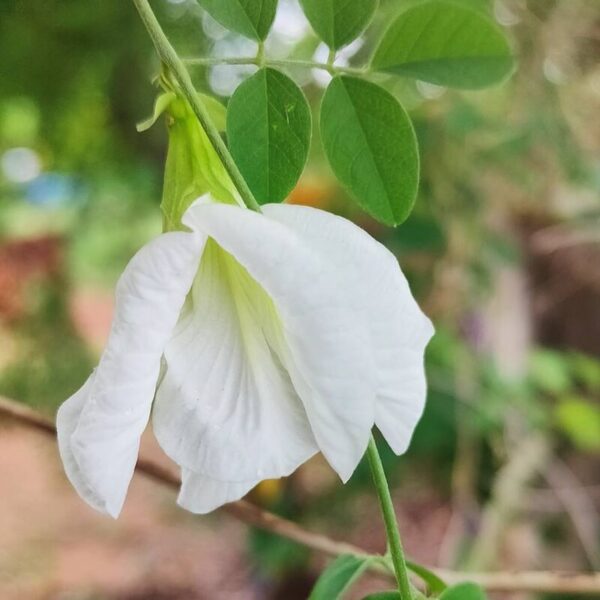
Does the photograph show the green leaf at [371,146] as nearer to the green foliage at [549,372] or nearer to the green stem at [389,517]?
the green stem at [389,517]

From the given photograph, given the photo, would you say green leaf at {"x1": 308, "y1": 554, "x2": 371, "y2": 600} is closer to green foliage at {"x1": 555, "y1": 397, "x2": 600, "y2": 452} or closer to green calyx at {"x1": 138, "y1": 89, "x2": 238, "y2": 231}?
green calyx at {"x1": 138, "y1": 89, "x2": 238, "y2": 231}

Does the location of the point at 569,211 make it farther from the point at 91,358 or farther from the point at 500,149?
the point at 91,358

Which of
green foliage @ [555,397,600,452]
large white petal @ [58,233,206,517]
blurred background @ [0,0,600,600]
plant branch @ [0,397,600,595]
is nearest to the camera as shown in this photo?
large white petal @ [58,233,206,517]

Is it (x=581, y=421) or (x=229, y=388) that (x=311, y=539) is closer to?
(x=229, y=388)

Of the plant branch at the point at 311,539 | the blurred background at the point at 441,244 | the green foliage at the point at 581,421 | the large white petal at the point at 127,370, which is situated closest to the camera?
the large white petal at the point at 127,370

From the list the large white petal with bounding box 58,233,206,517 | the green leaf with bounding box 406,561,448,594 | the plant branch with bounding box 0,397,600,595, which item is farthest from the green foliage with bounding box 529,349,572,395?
the large white petal with bounding box 58,233,206,517

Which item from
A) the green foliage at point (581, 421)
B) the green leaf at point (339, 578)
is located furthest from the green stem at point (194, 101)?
the green foliage at point (581, 421)
